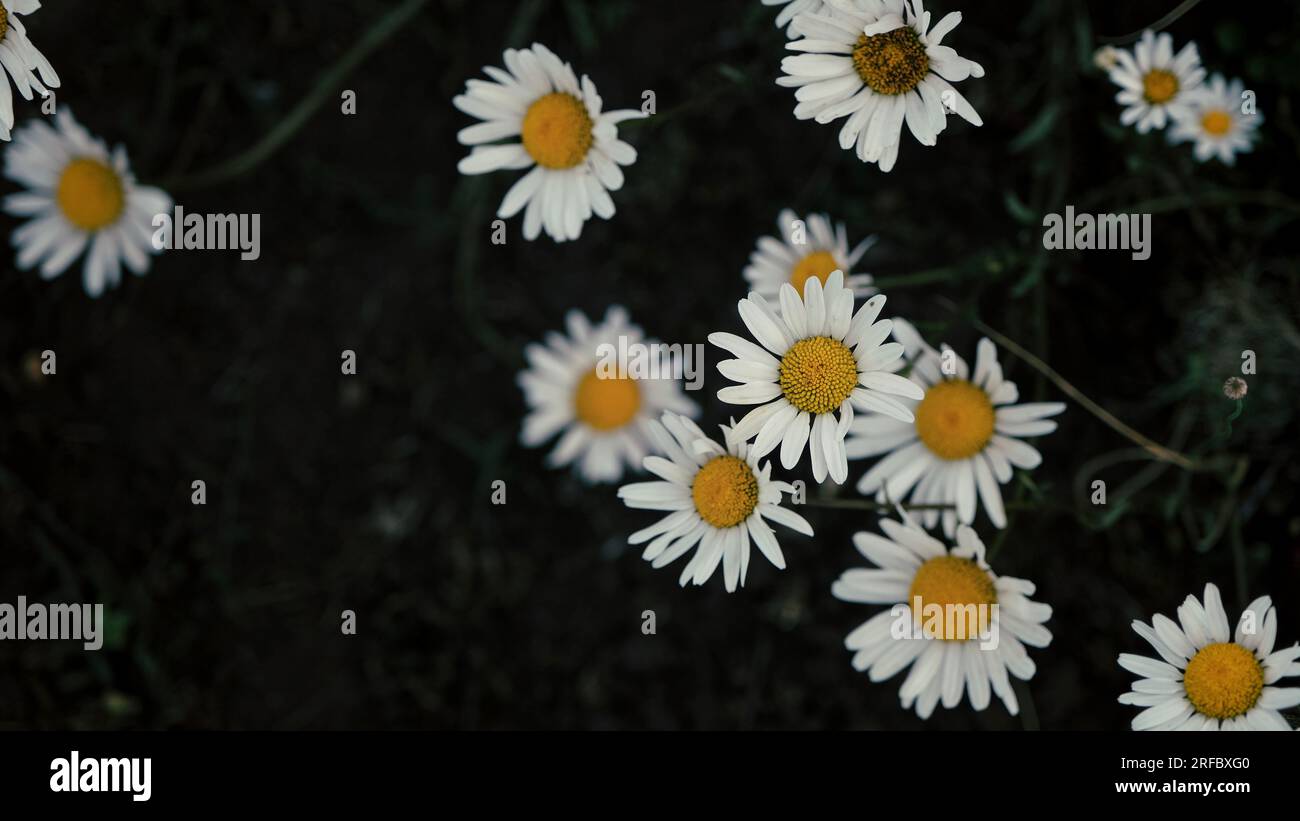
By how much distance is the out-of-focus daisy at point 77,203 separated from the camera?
246cm

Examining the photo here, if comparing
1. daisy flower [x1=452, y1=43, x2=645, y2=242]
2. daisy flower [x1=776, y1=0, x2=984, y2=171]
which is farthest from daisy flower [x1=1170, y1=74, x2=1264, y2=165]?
daisy flower [x1=452, y1=43, x2=645, y2=242]

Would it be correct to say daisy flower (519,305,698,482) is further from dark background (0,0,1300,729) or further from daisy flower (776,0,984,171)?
daisy flower (776,0,984,171)

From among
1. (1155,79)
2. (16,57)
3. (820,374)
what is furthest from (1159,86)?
(16,57)

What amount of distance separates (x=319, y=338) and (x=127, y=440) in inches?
24.0

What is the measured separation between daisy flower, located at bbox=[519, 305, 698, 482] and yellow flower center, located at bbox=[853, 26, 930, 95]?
3.20ft

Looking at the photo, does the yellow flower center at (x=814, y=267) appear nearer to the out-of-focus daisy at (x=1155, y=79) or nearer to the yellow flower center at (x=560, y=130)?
the yellow flower center at (x=560, y=130)

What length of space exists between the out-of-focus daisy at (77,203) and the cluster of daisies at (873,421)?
43.5 inches

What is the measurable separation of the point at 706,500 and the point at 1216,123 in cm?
136

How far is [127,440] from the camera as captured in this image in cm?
278

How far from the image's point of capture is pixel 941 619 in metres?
1.83

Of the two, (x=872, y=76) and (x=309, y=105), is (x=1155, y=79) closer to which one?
(x=872, y=76)
